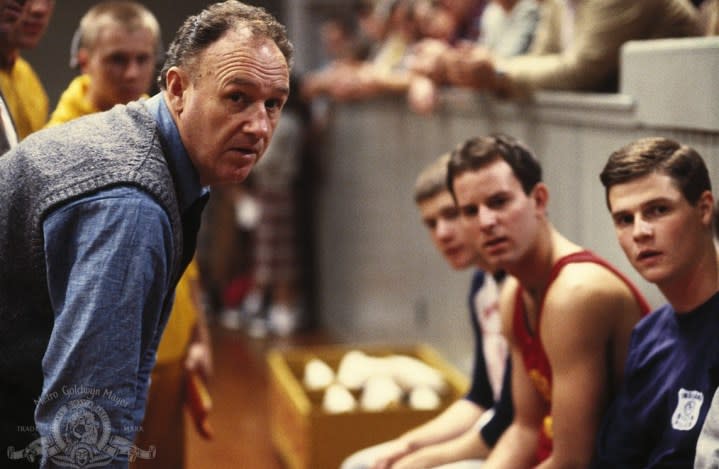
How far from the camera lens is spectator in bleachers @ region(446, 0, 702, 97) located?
10.4 feet

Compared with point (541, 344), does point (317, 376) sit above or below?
below

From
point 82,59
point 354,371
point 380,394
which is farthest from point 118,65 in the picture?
point 354,371

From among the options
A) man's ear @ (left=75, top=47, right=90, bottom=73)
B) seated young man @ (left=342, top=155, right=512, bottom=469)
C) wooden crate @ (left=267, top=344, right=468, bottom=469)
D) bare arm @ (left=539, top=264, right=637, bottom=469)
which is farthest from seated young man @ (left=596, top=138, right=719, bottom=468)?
wooden crate @ (left=267, top=344, right=468, bottom=469)

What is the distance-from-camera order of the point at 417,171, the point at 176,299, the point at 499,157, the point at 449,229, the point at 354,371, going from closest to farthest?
the point at 499,157 → the point at 176,299 → the point at 449,229 → the point at 354,371 → the point at 417,171

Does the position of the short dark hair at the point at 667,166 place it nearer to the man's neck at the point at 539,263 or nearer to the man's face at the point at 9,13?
the man's neck at the point at 539,263

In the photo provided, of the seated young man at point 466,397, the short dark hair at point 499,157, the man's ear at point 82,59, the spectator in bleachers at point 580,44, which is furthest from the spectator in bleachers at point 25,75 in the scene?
the spectator in bleachers at point 580,44

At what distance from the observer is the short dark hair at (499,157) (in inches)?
97.3

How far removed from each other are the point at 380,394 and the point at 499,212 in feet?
5.25

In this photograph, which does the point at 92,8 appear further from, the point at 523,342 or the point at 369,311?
the point at 369,311

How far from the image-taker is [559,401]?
2.21 metres

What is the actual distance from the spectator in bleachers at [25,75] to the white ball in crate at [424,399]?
1780mm

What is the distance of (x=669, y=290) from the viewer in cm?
200

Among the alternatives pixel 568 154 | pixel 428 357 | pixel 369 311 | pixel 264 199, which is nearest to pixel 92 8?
pixel 568 154

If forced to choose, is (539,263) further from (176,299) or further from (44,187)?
(44,187)
